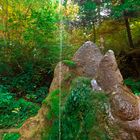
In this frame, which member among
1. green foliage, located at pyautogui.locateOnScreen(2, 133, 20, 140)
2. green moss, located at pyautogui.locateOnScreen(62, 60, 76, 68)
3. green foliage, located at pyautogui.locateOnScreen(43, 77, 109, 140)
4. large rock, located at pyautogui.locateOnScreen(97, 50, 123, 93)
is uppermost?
green moss, located at pyautogui.locateOnScreen(62, 60, 76, 68)

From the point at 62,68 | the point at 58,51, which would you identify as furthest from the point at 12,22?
the point at 62,68

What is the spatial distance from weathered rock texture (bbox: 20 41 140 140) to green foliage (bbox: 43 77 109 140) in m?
0.15

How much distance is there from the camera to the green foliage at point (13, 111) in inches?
346

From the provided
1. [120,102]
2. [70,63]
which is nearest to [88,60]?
[70,63]

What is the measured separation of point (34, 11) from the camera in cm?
1162

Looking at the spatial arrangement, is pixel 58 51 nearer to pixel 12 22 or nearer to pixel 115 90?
pixel 12 22

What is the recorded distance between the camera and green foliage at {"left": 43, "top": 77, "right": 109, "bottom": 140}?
553 cm

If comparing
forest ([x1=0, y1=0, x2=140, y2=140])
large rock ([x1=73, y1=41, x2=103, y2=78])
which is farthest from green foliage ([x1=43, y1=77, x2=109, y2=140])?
forest ([x1=0, y1=0, x2=140, y2=140])

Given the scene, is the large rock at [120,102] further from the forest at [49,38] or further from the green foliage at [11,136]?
the forest at [49,38]

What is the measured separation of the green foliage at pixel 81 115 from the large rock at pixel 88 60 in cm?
68

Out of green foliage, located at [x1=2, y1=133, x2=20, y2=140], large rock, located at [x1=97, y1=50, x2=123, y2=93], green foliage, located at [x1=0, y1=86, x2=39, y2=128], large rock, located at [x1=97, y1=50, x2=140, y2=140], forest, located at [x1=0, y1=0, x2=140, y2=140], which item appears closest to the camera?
large rock, located at [x1=97, y1=50, x2=140, y2=140]

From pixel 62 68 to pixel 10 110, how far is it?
3.21 meters

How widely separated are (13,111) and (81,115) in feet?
13.1

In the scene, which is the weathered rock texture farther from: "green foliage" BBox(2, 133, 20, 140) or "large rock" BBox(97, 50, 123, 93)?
"green foliage" BBox(2, 133, 20, 140)
